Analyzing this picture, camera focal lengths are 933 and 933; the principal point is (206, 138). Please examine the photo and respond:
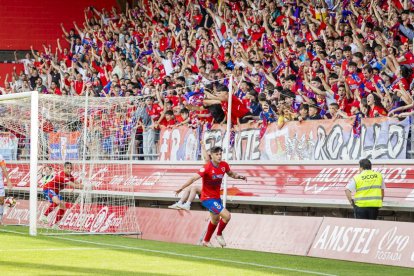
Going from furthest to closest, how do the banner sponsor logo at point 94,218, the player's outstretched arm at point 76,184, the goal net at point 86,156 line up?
1. the player's outstretched arm at point 76,184
2. the goal net at point 86,156
3. the banner sponsor logo at point 94,218

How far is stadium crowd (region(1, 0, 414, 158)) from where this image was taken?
18969 mm

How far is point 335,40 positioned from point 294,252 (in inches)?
255

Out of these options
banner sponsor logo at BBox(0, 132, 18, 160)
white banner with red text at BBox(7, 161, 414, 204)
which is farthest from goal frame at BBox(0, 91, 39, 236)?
banner sponsor logo at BBox(0, 132, 18, 160)

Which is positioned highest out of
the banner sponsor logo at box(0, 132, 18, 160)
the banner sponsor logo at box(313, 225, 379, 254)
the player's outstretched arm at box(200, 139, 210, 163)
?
the banner sponsor logo at box(0, 132, 18, 160)

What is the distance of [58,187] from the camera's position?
2319 centimetres

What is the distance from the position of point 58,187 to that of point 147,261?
9429mm

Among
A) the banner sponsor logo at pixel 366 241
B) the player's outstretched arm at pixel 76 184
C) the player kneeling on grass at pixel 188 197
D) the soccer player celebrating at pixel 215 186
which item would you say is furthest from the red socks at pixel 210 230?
the player's outstretched arm at pixel 76 184

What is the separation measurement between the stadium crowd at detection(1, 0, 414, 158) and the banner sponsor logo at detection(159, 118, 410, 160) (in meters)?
0.29

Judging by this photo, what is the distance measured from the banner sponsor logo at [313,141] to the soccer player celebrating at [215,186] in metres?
1.70

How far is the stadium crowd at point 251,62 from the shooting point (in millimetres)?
18969

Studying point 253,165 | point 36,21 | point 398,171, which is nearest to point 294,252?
point 398,171

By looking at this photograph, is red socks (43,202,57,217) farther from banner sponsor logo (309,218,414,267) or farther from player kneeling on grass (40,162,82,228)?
banner sponsor logo (309,218,414,267)

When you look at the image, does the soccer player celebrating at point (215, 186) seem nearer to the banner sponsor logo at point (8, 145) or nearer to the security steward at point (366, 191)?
the security steward at point (366, 191)

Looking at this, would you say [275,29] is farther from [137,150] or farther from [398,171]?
[398,171]
